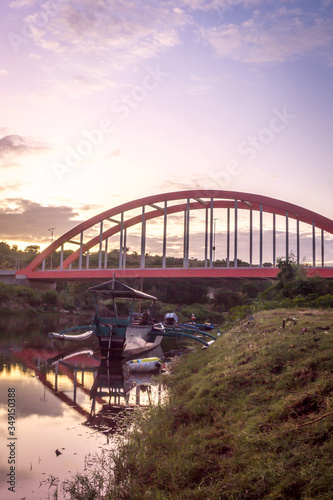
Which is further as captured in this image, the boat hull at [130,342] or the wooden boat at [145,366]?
the boat hull at [130,342]

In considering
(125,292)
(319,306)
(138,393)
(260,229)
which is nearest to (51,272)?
(260,229)

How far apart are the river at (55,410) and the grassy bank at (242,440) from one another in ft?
2.17

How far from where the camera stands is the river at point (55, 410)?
6.77 metres

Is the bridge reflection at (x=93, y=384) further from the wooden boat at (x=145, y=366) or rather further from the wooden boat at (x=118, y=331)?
the wooden boat at (x=118, y=331)

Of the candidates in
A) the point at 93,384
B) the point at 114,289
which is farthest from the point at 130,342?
the point at 93,384

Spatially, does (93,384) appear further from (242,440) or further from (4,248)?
(4,248)

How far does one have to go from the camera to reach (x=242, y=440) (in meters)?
5.70

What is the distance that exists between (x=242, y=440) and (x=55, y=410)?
229 inches

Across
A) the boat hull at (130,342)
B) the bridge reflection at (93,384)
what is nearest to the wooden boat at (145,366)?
the bridge reflection at (93,384)

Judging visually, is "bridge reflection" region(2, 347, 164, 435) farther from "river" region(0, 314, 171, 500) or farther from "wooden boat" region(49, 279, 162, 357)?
"wooden boat" region(49, 279, 162, 357)

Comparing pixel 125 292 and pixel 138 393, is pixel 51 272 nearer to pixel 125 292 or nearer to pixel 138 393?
pixel 125 292

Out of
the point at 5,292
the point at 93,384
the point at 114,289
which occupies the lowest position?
the point at 93,384

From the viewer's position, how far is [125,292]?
Answer: 752 inches

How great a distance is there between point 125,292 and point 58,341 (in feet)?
24.1
